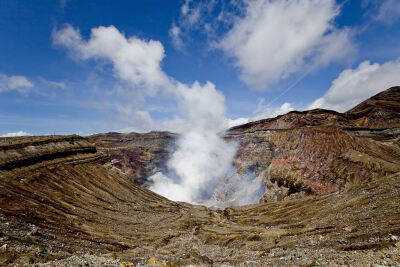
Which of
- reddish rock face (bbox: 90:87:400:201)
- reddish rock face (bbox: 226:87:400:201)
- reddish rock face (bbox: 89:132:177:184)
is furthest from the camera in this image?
reddish rock face (bbox: 89:132:177:184)

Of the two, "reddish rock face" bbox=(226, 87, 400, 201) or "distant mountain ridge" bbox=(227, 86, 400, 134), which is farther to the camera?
"distant mountain ridge" bbox=(227, 86, 400, 134)

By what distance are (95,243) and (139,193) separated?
176 ft

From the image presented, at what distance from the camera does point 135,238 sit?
4981 centimetres

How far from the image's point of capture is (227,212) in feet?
282

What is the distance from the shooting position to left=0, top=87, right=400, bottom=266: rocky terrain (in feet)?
92.8

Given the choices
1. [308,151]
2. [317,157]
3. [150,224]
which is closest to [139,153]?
[308,151]

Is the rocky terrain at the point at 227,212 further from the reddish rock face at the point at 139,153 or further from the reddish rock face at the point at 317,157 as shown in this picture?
the reddish rock face at the point at 139,153

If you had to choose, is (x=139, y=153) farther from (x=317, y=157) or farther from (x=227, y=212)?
(x=317, y=157)

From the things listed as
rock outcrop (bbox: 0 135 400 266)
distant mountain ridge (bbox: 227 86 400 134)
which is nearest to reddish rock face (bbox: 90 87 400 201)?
distant mountain ridge (bbox: 227 86 400 134)

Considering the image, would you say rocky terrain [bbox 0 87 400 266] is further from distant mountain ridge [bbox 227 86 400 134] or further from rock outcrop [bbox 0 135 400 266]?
distant mountain ridge [bbox 227 86 400 134]

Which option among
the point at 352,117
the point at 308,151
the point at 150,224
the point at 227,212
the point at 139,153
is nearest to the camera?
the point at 150,224

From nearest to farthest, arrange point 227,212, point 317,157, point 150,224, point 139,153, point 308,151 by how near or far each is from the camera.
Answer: point 150,224
point 227,212
point 317,157
point 308,151
point 139,153

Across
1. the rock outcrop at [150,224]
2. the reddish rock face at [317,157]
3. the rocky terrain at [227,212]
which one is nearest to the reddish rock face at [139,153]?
the rocky terrain at [227,212]

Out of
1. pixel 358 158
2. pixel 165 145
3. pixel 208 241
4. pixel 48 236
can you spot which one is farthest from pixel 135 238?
pixel 165 145
